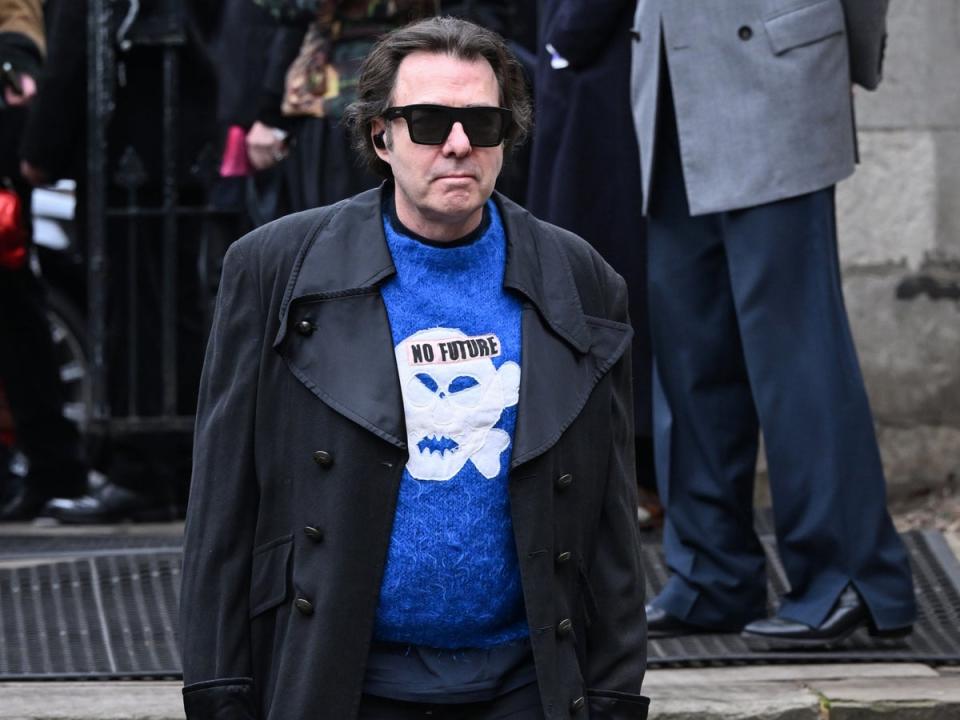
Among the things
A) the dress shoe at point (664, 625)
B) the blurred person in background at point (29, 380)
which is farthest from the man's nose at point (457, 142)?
the blurred person in background at point (29, 380)

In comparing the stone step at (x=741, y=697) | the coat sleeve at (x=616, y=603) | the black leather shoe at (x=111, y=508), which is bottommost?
the black leather shoe at (x=111, y=508)

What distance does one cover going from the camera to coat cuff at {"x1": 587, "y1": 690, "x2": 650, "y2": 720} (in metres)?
2.91

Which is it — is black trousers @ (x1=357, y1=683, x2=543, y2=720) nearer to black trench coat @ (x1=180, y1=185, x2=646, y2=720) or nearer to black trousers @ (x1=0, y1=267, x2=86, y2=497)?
black trench coat @ (x1=180, y1=185, x2=646, y2=720)

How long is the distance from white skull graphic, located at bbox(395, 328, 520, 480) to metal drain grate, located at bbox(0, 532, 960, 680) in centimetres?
181

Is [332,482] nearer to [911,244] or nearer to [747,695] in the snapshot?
[747,695]

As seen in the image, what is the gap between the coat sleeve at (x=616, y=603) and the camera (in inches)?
115

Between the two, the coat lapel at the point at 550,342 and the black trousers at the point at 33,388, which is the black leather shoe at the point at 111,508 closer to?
the black trousers at the point at 33,388

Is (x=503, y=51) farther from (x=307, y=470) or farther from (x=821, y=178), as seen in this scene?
(x=821, y=178)

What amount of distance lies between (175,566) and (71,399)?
3.34 m

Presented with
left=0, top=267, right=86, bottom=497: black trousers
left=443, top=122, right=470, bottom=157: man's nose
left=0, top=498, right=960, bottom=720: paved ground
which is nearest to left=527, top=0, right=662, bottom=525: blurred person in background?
left=0, top=498, right=960, bottom=720: paved ground

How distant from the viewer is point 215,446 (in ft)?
9.30

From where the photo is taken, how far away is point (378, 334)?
2.81m

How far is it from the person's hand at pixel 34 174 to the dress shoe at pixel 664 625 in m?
2.94

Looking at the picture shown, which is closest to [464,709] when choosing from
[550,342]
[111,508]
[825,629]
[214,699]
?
[214,699]
